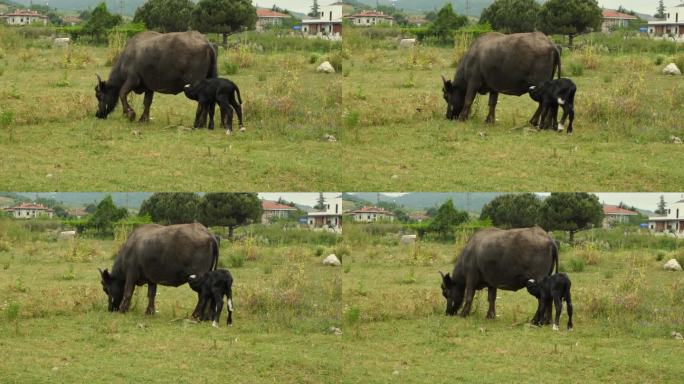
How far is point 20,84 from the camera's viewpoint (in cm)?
2583

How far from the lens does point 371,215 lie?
25406mm

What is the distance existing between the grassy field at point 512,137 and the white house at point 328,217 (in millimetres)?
1623

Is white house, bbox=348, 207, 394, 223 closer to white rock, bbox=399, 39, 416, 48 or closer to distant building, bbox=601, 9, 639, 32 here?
white rock, bbox=399, 39, 416, 48

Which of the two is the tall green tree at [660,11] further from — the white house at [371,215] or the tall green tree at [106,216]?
the tall green tree at [106,216]

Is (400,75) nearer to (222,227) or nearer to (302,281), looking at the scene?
(222,227)

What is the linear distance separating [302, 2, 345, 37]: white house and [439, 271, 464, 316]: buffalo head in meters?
11.0

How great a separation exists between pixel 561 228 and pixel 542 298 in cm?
521

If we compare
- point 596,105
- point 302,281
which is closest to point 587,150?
point 596,105

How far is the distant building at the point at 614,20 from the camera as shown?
29.1 metres

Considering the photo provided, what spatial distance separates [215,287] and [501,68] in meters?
6.51

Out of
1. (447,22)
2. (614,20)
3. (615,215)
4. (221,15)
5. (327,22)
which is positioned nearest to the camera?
(615,215)

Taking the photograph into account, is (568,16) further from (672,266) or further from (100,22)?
(100,22)

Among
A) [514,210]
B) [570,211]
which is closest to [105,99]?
[514,210]

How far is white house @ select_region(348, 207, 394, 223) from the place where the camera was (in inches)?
973
